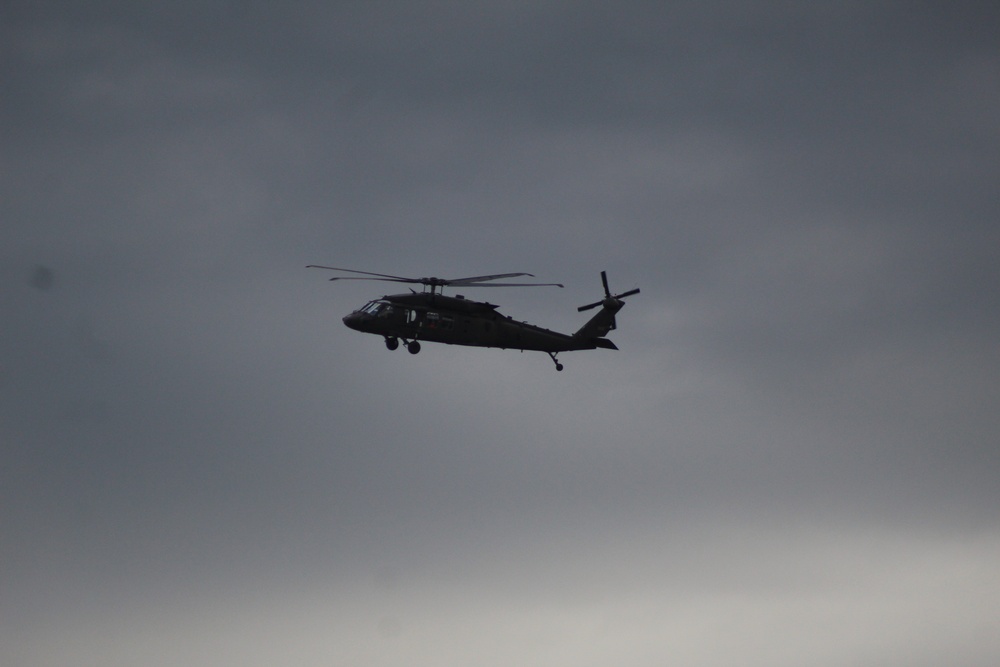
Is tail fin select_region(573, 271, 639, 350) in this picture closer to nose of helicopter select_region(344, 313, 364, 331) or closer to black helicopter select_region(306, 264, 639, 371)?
black helicopter select_region(306, 264, 639, 371)

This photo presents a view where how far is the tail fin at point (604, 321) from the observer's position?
87.9 meters

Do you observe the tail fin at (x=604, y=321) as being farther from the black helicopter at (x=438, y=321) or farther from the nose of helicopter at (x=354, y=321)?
the nose of helicopter at (x=354, y=321)

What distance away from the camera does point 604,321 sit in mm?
89000

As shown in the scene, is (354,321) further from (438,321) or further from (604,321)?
(604,321)

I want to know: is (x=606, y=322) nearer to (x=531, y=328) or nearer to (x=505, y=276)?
(x=531, y=328)

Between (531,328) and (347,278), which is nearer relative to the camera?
(347,278)

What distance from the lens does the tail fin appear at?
8794 centimetres

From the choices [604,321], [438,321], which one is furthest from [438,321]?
[604,321]

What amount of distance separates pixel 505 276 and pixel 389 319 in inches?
452

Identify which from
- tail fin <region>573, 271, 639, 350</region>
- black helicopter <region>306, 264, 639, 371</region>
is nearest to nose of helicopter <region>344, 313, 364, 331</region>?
black helicopter <region>306, 264, 639, 371</region>

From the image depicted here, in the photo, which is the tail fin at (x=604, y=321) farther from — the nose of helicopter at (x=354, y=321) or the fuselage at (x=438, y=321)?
the nose of helicopter at (x=354, y=321)

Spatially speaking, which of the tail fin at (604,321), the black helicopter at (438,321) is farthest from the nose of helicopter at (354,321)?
the tail fin at (604,321)

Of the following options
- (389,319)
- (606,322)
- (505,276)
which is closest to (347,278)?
(389,319)

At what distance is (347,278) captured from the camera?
260 ft
